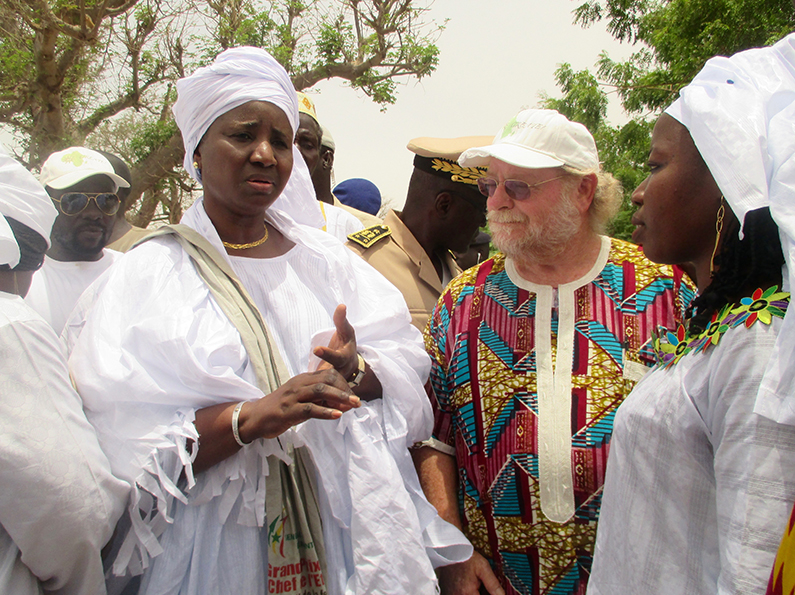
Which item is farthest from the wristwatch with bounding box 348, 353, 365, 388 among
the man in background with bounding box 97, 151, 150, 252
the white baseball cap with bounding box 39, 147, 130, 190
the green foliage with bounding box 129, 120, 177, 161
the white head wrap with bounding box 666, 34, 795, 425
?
the green foliage with bounding box 129, 120, 177, 161

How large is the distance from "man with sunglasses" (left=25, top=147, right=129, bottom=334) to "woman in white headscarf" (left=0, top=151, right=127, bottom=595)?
1.51 metres

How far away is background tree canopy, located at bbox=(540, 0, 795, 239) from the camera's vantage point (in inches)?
448

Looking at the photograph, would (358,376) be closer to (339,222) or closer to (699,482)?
(699,482)

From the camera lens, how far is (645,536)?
53.6 inches

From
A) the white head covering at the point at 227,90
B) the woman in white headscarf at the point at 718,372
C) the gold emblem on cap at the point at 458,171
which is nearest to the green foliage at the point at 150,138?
the gold emblem on cap at the point at 458,171

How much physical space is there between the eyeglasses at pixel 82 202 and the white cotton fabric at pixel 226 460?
151cm

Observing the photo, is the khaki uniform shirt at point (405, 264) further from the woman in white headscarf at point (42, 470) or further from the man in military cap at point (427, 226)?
the woman in white headscarf at point (42, 470)

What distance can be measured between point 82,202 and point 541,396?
2.54 meters

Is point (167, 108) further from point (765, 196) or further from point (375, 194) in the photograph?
point (765, 196)

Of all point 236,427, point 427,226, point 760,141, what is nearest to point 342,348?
point 236,427

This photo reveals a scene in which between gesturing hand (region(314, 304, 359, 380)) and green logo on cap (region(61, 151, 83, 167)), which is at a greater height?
green logo on cap (region(61, 151, 83, 167))

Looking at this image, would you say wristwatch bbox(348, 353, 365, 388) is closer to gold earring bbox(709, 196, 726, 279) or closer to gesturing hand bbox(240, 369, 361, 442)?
gesturing hand bbox(240, 369, 361, 442)

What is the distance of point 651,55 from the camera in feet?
51.4

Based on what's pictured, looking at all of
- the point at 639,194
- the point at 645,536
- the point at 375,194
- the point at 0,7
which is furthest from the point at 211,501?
the point at 0,7
